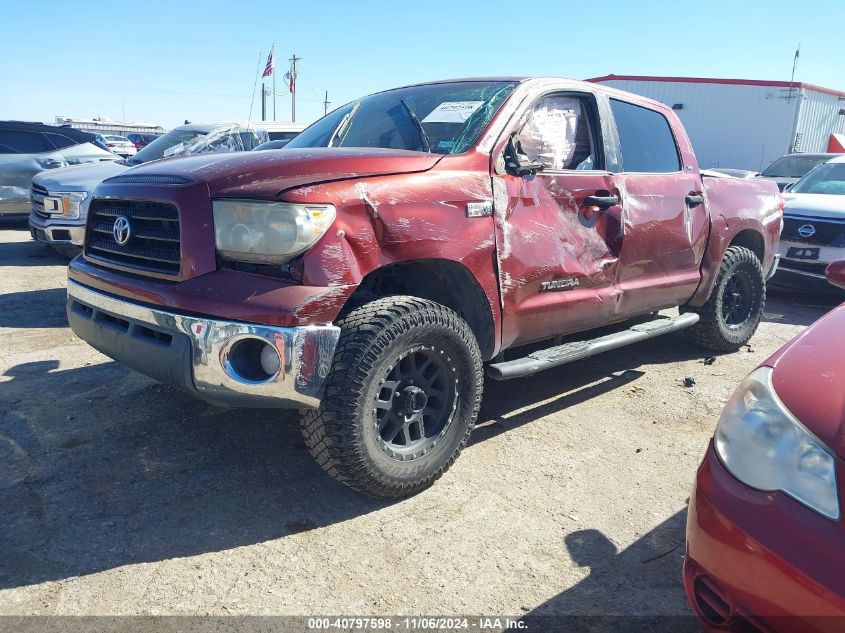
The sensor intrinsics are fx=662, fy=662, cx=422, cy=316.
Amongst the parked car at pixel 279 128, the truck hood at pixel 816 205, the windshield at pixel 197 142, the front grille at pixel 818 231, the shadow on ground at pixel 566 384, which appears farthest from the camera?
the parked car at pixel 279 128

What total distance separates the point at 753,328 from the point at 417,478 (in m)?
3.76

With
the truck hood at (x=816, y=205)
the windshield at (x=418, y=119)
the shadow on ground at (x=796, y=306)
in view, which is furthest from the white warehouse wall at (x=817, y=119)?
the windshield at (x=418, y=119)

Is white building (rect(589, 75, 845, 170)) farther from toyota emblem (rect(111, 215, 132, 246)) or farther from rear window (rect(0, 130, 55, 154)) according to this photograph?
toyota emblem (rect(111, 215, 132, 246))

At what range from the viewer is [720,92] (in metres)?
27.2

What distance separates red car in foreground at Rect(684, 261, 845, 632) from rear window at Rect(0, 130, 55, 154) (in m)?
10.9

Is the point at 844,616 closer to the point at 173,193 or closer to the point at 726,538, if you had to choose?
the point at 726,538

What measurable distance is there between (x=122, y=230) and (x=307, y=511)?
4.76 ft

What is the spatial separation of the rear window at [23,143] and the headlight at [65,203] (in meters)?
3.82

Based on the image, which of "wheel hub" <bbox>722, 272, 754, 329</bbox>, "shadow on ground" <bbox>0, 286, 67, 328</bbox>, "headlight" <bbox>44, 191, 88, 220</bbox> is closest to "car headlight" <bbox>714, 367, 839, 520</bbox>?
"wheel hub" <bbox>722, 272, 754, 329</bbox>

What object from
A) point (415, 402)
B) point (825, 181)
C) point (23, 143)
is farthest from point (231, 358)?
point (23, 143)

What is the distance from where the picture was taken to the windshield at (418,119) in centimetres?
326

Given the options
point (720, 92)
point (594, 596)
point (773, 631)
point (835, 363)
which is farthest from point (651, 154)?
point (720, 92)

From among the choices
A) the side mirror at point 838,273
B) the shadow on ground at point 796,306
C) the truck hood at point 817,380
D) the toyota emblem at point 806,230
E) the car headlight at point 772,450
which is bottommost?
the shadow on ground at point 796,306

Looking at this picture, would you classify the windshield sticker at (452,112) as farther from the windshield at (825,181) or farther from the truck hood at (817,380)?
the windshield at (825,181)
